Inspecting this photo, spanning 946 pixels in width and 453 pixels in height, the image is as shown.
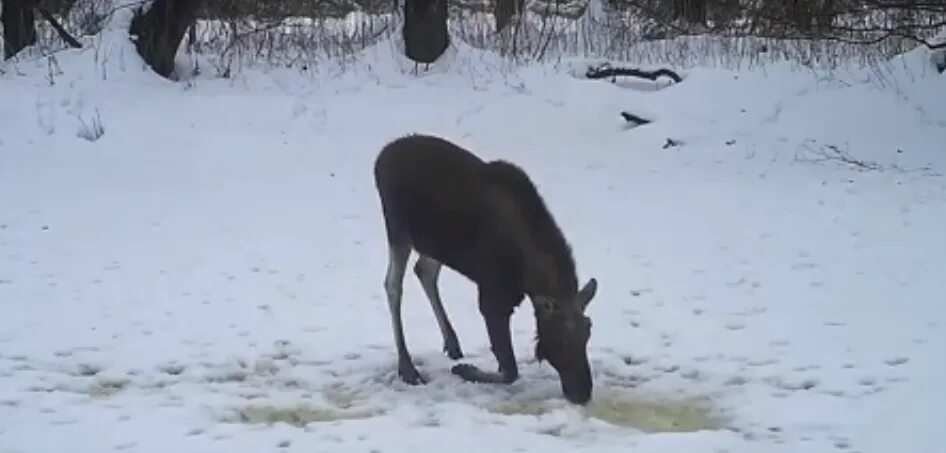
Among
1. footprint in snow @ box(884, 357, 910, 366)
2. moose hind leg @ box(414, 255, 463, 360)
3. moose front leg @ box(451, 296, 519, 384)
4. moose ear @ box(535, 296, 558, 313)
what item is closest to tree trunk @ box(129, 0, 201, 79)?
moose hind leg @ box(414, 255, 463, 360)

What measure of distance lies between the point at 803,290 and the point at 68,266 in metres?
5.31

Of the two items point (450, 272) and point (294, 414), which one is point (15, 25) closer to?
point (450, 272)

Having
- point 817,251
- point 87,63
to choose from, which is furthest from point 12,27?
point 817,251

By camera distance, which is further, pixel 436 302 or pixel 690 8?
pixel 690 8

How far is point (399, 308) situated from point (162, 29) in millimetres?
10191

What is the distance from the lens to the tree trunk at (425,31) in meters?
17.7

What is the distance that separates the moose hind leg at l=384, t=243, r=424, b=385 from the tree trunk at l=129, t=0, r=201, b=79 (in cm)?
987

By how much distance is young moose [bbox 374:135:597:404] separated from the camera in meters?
6.47

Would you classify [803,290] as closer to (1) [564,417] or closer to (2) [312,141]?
(1) [564,417]

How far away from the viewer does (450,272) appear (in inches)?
393

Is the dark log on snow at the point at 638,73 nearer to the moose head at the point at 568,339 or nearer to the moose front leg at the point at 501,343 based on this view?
the moose front leg at the point at 501,343

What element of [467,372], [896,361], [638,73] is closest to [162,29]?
[638,73]

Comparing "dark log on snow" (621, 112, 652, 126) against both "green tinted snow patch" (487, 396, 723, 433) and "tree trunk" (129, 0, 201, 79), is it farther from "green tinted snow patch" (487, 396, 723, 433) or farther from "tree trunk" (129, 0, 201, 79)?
"green tinted snow patch" (487, 396, 723, 433)

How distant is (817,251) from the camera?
10.0m
